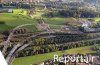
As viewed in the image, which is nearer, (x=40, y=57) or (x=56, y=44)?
(x=40, y=57)

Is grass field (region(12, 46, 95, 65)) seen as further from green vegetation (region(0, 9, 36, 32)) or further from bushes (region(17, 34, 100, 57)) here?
green vegetation (region(0, 9, 36, 32))

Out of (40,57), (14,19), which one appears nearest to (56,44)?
(40,57)

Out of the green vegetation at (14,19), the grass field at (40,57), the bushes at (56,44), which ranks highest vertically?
the green vegetation at (14,19)

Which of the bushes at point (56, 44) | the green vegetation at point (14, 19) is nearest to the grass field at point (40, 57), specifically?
the bushes at point (56, 44)

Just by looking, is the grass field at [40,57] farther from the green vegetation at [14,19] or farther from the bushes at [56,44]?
the green vegetation at [14,19]

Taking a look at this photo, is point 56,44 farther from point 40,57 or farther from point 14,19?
point 14,19

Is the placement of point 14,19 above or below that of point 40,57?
above

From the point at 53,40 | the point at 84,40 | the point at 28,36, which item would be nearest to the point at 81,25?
the point at 84,40

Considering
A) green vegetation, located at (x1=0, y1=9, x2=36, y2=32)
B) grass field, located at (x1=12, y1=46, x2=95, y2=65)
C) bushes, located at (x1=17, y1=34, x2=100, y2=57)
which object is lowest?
grass field, located at (x1=12, y1=46, x2=95, y2=65)

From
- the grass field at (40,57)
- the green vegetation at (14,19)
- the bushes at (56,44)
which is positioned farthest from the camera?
the green vegetation at (14,19)

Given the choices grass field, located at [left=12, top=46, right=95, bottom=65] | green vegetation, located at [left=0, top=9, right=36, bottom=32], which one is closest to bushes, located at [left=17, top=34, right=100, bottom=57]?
grass field, located at [left=12, top=46, right=95, bottom=65]

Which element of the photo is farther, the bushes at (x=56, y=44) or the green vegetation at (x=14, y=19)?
the green vegetation at (x=14, y=19)
